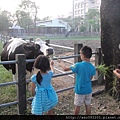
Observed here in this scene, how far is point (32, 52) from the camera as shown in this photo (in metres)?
4.92

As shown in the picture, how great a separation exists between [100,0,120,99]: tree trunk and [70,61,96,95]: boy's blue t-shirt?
1367mm

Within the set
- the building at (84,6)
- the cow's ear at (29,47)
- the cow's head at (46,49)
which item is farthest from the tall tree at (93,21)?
the cow's ear at (29,47)

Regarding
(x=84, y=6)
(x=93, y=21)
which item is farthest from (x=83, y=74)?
(x=84, y=6)

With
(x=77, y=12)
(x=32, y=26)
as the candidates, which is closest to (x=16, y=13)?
(x=32, y=26)

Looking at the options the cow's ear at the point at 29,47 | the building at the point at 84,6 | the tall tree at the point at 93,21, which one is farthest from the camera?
the building at the point at 84,6

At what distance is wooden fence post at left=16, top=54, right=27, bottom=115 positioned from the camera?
3.49 meters

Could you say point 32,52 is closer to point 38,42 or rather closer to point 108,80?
point 38,42

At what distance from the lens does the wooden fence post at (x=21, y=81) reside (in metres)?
3.49

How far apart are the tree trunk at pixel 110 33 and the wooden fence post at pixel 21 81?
1968 mm

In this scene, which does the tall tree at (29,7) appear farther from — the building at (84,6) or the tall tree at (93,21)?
the building at (84,6)

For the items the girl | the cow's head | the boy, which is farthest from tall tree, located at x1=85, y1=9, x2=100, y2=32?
the girl

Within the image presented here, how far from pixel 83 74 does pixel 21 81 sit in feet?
3.71

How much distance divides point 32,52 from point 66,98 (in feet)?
4.56

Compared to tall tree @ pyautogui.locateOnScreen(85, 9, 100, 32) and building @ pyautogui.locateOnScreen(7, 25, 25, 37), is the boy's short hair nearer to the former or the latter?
building @ pyautogui.locateOnScreen(7, 25, 25, 37)
